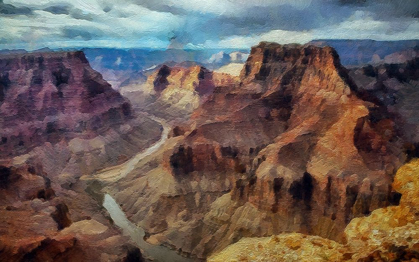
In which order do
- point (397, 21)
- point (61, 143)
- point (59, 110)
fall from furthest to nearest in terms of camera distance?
point (59, 110) → point (61, 143) → point (397, 21)

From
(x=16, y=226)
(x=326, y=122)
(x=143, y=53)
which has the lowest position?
(x=16, y=226)

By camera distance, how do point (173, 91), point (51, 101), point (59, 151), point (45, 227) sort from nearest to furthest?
point (45, 227)
point (59, 151)
point (51, 101)
point (173, 91)

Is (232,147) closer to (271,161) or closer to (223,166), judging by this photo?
(223,166)

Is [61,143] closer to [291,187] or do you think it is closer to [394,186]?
[291,187]

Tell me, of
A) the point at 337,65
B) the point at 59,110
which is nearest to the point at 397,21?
the point at 337,65

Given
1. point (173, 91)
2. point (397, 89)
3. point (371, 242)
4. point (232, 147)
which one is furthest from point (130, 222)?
point (173, 91)

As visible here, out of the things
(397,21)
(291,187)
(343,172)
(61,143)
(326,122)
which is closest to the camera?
(397,21)
